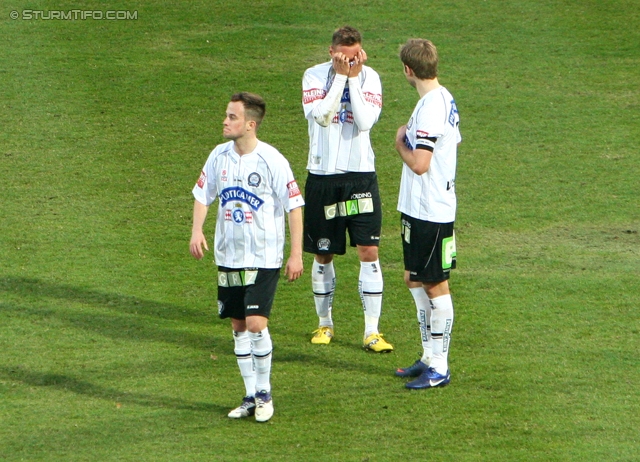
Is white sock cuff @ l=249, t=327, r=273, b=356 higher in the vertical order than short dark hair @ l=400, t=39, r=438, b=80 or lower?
lower

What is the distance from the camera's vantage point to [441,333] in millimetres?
7125

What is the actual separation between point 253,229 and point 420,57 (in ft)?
5.38

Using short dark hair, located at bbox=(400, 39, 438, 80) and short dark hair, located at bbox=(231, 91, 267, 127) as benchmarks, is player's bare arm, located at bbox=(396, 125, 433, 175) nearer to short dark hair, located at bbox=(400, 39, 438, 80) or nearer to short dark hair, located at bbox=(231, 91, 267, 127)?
short dark hair, located at bbox=(400, 39, 438, 80)

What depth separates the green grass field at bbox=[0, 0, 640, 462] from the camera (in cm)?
652

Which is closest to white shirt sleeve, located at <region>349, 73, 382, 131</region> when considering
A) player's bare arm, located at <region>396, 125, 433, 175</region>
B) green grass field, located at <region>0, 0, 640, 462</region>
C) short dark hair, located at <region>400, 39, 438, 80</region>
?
short dark hair, located at <region>400, 39, 438, 80</region>

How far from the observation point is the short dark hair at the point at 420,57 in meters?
6.80

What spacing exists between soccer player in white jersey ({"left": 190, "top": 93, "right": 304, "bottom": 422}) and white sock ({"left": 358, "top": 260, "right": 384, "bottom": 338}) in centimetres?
148

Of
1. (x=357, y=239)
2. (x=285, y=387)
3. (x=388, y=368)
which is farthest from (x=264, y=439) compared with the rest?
(x=357, y=239)

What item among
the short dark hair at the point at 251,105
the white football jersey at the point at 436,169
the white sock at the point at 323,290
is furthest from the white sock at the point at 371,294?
the short dark hair at the point at 251,105

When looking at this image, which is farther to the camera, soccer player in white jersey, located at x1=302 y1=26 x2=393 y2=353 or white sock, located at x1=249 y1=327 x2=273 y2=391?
soccer player in white jersey, located at x1=302 y1=26 x2=393 y2=353

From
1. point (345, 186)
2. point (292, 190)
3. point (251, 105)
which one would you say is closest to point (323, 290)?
point (345, 186)

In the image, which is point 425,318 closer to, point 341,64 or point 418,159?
point 418,159

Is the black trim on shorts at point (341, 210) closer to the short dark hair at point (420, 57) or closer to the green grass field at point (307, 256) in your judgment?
the green grass field at point (307, 256)

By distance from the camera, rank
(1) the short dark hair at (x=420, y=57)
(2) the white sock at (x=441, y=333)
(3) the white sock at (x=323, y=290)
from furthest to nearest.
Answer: (3) the white sock at (x=323, y=290) < (2) the white sock at (x=441, y=333) < (1) the short dark hair at (x=420, y=57)
